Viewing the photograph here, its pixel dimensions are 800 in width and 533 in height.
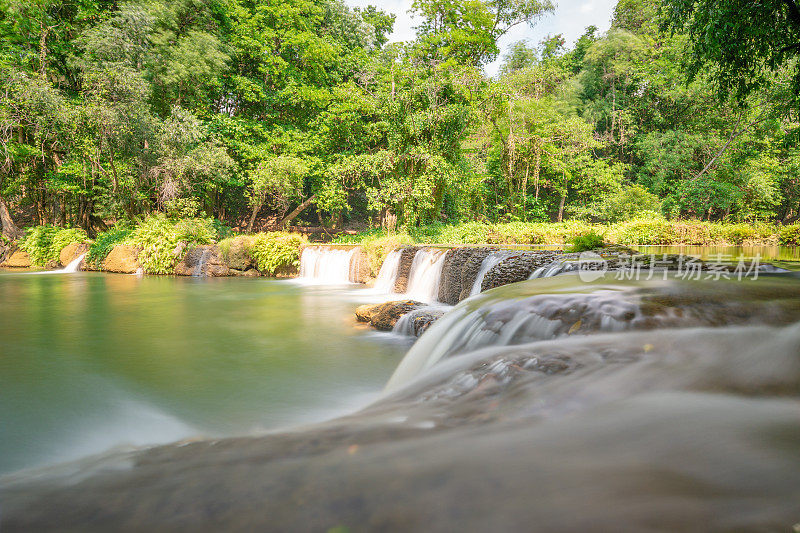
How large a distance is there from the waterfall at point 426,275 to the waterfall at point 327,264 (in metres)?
3.34

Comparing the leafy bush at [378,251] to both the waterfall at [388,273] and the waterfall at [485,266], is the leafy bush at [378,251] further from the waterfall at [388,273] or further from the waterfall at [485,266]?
the waterfall at [485,266]

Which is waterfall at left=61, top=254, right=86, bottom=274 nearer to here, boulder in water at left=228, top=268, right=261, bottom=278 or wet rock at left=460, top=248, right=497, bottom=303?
boulder in water at left=228, top=268, right=261, bottom=278

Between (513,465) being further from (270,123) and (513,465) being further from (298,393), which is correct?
(270,123)

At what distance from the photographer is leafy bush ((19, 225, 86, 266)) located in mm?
17391

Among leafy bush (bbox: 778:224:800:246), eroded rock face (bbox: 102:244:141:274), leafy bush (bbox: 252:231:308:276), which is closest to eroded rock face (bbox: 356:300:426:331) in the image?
leafy bush (bbox: 252:231:308:276)

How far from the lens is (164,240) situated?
15.1m

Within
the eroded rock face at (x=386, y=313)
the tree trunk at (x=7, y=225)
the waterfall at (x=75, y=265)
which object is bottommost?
the waterfall at (x=75, y=265)

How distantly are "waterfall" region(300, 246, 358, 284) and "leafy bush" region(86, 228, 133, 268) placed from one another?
27.1 feet

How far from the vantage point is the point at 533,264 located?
6484mm

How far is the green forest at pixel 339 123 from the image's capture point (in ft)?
51.8

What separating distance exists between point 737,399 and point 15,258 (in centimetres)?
2418

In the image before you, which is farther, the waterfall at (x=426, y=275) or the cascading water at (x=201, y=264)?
the cascading water at (x=201, y=264)

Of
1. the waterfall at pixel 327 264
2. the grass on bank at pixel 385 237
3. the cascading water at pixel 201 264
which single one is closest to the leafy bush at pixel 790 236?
the grass on bank at pixel 385 237

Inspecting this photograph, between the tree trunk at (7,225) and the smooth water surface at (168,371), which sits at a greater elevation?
the tree trunk at (7,225)
